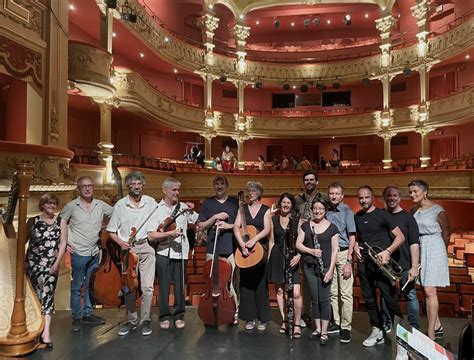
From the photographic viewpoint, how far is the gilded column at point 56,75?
5.73 metres

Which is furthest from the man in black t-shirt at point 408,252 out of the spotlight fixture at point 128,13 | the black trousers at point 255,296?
the spotlight fixture at point 128,13

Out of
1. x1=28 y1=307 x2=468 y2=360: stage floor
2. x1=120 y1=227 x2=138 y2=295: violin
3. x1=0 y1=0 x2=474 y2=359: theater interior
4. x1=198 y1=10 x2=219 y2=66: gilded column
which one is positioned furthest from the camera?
x1=198 y1=10 x2=219 y2=66: gilded column

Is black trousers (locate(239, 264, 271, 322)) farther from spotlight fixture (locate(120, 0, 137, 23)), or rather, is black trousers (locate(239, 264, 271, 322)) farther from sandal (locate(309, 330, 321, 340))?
spotlight fixture (locate(120, 0, 137, 23))

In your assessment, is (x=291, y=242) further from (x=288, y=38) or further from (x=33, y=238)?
(x=288, y=38)

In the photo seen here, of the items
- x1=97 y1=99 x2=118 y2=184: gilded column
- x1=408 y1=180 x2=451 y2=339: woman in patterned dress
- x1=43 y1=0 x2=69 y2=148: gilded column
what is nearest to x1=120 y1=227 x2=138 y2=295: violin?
x1=408 y1=180 x2=451 y2=339: woman in patterned dress

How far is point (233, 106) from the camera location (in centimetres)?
2036

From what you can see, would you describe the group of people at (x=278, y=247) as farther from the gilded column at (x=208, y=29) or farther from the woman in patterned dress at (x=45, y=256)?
the gilded column at (x=208, y=29)

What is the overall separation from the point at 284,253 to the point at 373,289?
87 centimetres

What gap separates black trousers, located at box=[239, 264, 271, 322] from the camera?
11.6 ft

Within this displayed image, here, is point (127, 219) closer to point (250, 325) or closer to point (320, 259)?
point (250, 325)

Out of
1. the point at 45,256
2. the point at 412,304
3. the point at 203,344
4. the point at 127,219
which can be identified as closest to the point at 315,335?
the point at 412,304

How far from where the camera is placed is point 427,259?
3.24m

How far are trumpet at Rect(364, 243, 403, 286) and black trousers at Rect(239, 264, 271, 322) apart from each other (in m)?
1.03

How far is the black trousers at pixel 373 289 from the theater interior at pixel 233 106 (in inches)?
12.1
